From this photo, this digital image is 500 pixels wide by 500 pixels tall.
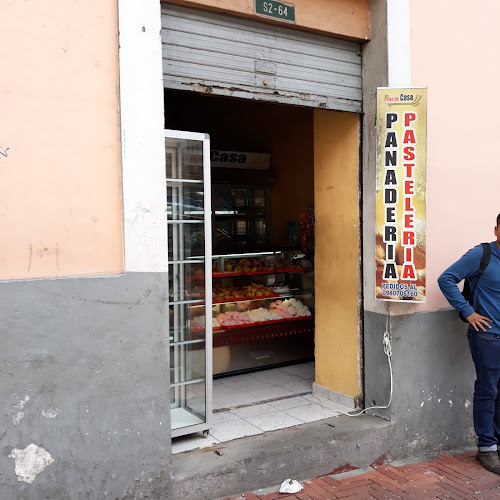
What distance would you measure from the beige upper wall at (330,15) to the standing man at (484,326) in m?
2.13

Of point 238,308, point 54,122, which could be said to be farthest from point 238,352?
point 54,122

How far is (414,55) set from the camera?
482cm

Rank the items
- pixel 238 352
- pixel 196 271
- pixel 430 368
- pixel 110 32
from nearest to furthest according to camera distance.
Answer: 1. pixel 110 32
2. pixel 196 271
3. pixel 430 368
4. pixel 238 352

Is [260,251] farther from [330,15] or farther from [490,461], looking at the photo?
[490,461]

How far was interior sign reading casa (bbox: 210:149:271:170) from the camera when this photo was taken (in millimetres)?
9250

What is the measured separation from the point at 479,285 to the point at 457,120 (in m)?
1.63

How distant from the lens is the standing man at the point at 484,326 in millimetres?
4473

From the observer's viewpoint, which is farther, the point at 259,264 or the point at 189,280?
the point at 259,264

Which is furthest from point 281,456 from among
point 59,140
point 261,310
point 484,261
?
point 261,310

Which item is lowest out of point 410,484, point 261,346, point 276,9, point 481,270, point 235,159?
point 410,484

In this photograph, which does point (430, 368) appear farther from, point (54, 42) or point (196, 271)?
point (54, 42)

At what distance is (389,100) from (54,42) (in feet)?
8.73

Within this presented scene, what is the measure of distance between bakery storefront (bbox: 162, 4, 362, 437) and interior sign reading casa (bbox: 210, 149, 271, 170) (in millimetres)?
1466

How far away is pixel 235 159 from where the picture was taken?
9.38 metres
